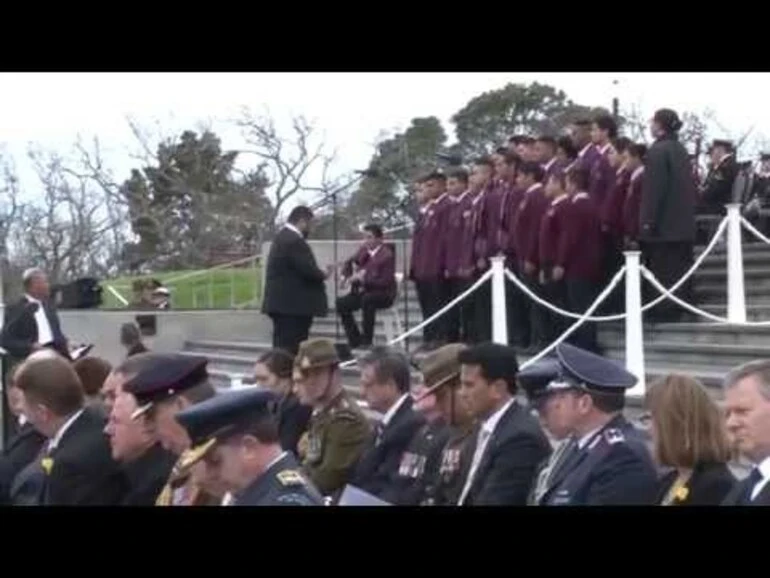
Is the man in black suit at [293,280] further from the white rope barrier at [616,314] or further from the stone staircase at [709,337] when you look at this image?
the white rope barrier at [616,314]

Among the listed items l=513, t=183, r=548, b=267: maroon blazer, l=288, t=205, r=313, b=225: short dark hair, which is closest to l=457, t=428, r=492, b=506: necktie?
l=513, t=183, r=548, b=267: maroon blazer

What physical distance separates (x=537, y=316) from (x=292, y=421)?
5.32 meters

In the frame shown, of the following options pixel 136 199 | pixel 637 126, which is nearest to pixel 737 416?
pixel 637 126

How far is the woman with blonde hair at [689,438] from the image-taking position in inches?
208

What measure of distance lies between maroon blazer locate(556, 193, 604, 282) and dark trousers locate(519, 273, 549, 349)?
0.63m

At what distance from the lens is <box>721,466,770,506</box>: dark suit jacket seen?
4.68 metres

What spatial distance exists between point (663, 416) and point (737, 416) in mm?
351

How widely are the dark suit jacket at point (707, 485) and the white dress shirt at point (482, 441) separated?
141 cm

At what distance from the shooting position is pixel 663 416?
534 cm

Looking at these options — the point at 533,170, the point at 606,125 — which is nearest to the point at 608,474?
the point at 533,170

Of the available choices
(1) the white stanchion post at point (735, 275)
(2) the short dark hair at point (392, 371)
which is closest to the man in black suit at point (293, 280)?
(1) the white stanchion post at point (735, 275)

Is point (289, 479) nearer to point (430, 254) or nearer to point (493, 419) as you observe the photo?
point (493, 419)

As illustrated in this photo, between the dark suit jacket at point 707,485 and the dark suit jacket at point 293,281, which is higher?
the dark suit jacket at point 293,281
